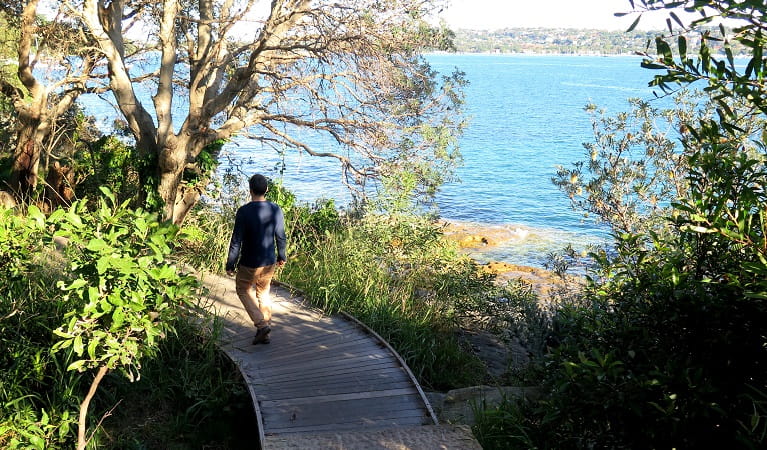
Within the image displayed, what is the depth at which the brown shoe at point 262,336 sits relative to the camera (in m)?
7.42

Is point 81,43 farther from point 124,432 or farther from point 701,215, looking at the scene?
point 701,215

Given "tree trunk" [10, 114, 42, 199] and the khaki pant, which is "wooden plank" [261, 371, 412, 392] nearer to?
the khaki pant

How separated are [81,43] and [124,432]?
9687mm

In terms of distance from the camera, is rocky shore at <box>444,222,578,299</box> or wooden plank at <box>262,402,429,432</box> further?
rocky shore at <box>444,222,578,299</box>

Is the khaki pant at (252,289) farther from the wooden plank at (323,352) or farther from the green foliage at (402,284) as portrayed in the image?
the green foliage at (402,284)

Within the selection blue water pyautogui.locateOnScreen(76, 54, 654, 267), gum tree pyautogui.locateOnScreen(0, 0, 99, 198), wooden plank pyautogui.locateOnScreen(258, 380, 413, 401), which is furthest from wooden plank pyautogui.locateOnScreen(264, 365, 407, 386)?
gum tree pyautogui.locateOnScreen(0, 0, 99, 198)

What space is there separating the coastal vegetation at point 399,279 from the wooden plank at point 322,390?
0.50 m

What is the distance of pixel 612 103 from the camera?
68.0 metres

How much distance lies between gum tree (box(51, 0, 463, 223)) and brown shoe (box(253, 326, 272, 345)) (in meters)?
5.52

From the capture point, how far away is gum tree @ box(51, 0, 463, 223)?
1157 centimetres

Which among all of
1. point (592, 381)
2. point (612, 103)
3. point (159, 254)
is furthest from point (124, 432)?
point (612, 103)

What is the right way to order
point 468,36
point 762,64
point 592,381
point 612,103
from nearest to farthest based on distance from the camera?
point 762,64 < point 592,381 < point 612,103 < point 468,36

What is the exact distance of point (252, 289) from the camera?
7551 millimetres

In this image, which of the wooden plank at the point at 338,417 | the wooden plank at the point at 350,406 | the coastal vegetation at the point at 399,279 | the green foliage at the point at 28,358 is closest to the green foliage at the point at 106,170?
the coastal vegetation at the point at 399,279
